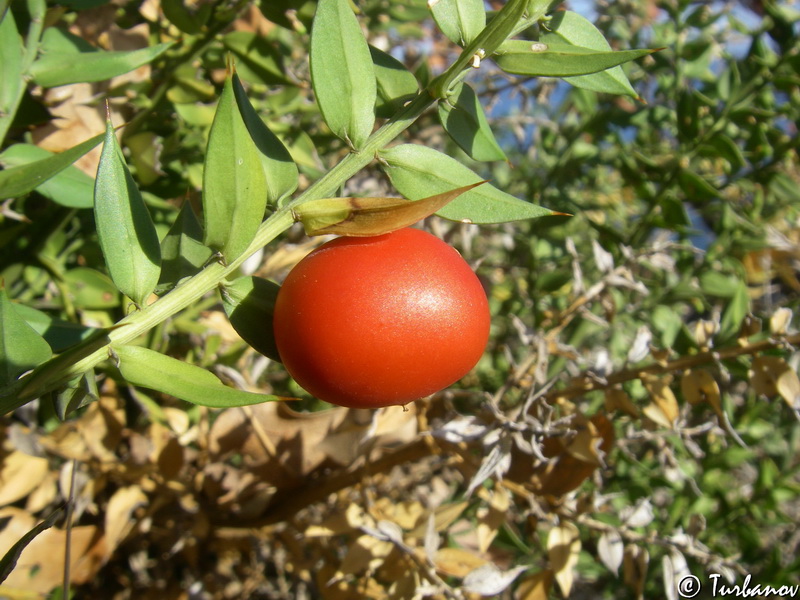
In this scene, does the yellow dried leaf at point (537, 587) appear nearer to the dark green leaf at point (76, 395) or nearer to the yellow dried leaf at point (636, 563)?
the yellow dried leaf at point (636, 563)

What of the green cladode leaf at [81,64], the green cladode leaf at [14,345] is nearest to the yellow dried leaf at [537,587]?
the green cladode leaf at [14,345]

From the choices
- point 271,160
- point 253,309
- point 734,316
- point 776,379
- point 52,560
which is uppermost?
point 271,160

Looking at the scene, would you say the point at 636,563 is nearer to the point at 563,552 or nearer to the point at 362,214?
the point at 563,552

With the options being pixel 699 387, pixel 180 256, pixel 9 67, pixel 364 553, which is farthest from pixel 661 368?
pixel 9 67

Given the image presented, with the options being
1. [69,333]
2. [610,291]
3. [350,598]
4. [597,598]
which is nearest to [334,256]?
[69,333]

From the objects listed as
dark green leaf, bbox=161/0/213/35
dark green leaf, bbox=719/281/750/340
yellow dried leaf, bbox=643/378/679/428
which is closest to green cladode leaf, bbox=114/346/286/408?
dark green leaf, bbox=161/0/213/35

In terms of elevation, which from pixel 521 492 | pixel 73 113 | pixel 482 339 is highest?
pixel 482 339

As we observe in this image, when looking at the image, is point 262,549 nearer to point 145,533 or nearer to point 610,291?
point 145,533
